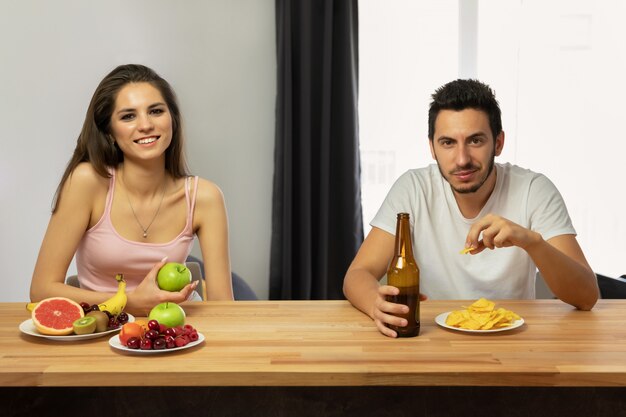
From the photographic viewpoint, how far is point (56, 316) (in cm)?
185

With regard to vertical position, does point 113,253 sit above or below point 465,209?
below

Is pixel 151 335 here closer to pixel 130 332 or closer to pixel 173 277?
pixel 130 332

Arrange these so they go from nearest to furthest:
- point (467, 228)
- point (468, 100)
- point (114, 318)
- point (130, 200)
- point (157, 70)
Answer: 1. point (114, 318)
2. point (468, 100)
3. point (467, 228)
4. point (130, 200)
5. point (157, 70)

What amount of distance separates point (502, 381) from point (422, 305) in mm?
608

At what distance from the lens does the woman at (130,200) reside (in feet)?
8.39

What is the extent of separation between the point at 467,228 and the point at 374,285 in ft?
1.64

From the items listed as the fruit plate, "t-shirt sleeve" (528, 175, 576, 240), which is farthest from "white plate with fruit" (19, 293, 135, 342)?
"t-shirt sleeve" (528, 175, 576, 240)

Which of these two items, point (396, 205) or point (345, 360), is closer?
point (345, 360)

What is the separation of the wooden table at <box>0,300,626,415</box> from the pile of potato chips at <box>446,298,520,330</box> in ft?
0.09

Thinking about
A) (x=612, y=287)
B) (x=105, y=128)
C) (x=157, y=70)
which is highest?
(x=157, y=70)

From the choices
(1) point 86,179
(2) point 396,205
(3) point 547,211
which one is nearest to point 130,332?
(1) point 86,179

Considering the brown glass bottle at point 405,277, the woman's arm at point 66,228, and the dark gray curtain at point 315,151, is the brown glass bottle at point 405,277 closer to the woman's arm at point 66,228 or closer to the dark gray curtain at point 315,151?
the woman's arm at point 66,228

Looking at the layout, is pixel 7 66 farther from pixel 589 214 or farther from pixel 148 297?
pixel 589 214

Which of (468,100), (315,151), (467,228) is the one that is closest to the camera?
(468,100)
